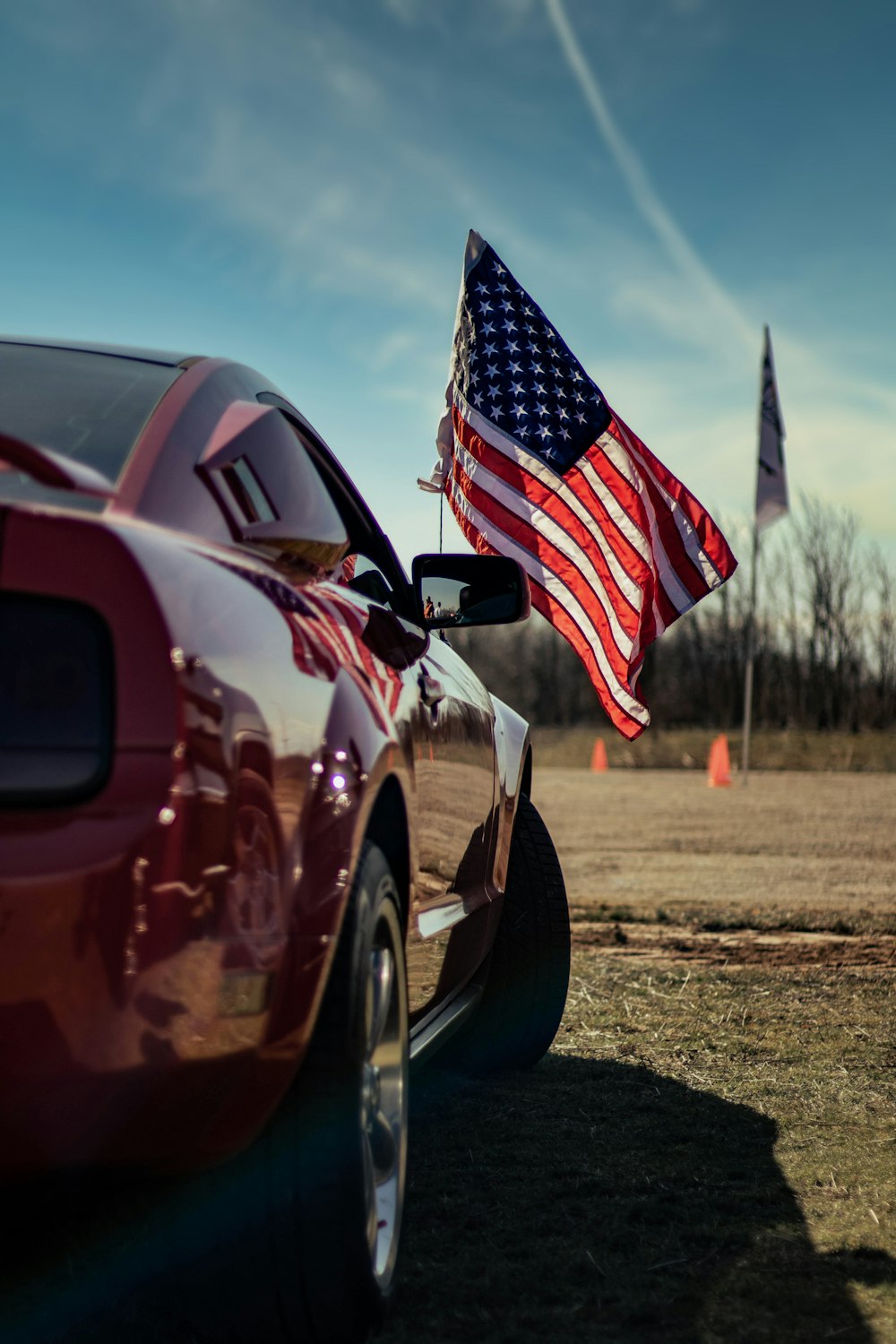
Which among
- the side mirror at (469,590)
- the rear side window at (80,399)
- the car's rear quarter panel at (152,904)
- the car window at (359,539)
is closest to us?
the car's rear quarter panel at (152,904)

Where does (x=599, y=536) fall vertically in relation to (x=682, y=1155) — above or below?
above

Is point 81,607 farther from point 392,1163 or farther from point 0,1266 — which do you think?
point 0,1266

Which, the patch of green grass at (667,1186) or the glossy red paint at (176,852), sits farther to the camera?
the patch of green grass at (667,1186)

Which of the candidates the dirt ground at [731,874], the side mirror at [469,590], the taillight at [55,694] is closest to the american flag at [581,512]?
the dirt ground at [731,874]

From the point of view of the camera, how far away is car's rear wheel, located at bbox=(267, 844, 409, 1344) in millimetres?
2088

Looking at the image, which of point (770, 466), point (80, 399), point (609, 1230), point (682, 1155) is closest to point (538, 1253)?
point (609, 1230)

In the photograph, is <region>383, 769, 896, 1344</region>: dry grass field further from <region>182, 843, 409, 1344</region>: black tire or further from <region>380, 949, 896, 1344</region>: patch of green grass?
<region>182, 843, 409, 1344</region>: black tire

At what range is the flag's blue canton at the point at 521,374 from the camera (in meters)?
6.86

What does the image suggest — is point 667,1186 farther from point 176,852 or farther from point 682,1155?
point 176,852

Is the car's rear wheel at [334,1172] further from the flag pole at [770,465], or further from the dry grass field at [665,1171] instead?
the flag pole at [770,465]

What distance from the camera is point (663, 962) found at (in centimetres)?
654

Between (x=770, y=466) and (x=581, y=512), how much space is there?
17.9m

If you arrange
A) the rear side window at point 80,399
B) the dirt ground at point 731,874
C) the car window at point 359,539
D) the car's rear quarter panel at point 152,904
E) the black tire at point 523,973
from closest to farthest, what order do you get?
the car's rear quarter panel at point 152,904 < the rear side window at point 80,399 < the car window at point 359,539 < the black tire at point 523,973 < the dirt ground at point 731,874

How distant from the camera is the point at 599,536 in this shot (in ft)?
22.4
